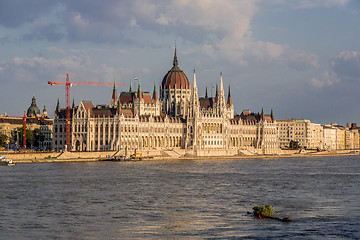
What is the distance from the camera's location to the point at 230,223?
1984 inches

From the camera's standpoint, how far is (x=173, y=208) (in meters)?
59.6

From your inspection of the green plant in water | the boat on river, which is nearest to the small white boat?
the boat on river

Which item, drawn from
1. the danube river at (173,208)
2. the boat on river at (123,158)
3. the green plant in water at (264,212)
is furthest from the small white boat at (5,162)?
the green plant in water at (264,212)

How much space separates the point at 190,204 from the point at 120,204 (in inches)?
249

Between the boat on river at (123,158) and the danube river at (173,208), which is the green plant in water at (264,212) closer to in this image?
the danube river at (173,208)

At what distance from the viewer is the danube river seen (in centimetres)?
4697

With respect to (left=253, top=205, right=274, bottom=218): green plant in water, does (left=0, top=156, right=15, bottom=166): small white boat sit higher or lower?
higher

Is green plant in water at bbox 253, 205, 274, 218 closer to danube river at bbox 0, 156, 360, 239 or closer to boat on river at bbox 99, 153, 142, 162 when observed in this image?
danube river at bbox 0, 156, 360, 239

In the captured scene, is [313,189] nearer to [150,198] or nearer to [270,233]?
[150,198]

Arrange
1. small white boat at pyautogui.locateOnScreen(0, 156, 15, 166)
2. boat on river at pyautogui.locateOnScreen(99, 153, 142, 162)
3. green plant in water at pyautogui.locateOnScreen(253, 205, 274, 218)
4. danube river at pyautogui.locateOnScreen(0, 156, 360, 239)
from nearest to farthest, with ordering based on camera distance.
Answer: danube river at pyautogui.locateOnScreen(0, 156, 360, 239) < green plant in water at pyautogui.locateOnScreen(253, 205, 274, 218) < small white boat at pyautogui.locateOnScreen(0, 156, 15, 166) < boat on river at pyautogui.locateOnScreen(99, 153, 142, 162)

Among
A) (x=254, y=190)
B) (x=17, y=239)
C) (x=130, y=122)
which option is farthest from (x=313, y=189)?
(x=130, y=122)

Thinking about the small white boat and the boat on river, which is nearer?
the small white boat

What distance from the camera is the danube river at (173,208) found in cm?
4697

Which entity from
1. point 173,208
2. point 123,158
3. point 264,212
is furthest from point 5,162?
point 264,212
